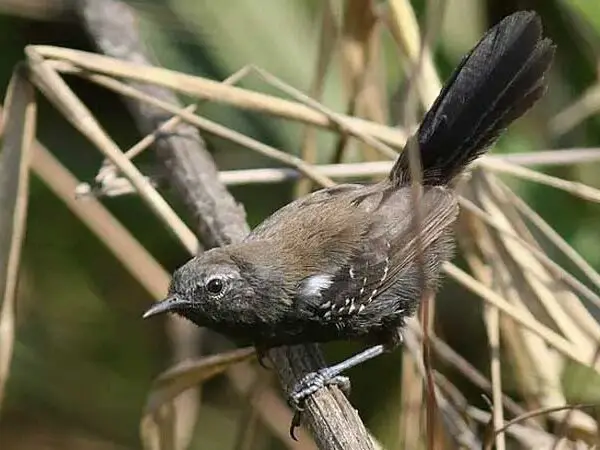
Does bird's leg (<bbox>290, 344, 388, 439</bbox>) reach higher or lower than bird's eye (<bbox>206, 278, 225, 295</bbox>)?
lower

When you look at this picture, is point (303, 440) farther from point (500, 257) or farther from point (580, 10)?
point (580, 10)

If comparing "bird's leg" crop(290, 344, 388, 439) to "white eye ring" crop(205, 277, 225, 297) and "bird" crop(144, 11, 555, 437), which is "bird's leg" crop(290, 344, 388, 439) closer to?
"bird" crop(144, 11, 555, 437)

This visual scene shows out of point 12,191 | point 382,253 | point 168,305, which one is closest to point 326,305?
point 382,253

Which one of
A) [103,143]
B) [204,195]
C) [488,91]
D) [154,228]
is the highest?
[154,228]

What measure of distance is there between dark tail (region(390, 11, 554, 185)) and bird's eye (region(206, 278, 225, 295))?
25.8 inches

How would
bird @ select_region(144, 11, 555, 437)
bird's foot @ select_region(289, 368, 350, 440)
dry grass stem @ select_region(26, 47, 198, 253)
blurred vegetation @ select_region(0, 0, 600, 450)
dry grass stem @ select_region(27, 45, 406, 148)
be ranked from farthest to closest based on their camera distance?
blurred vegetation @ select_region(0, 0, 600, 450), dry grass stem @ select_region(27, 45, 406, 148), dry grass stem @ select_region(26, 47, 198, 253), bird @ select_region(144, 11, 555, 437), bird's foot @ select_region(289, 368, 350, 440)

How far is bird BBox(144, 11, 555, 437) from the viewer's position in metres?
3.06

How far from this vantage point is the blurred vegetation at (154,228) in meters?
4.08

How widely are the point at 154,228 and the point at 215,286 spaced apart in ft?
4.39

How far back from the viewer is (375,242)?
3215mm

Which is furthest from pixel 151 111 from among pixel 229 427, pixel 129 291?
pixel 229 427

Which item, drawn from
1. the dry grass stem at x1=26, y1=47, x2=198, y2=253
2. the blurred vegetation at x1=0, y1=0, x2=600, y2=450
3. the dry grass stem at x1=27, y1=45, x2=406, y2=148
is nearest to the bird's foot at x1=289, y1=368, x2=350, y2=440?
the dry grass stem at x1=26, y1=47, x2=198, y2=253

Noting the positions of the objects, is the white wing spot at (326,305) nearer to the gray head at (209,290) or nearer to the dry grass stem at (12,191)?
the gray head at (209,290)

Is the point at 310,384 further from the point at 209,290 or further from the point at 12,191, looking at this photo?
the point at 12,191
